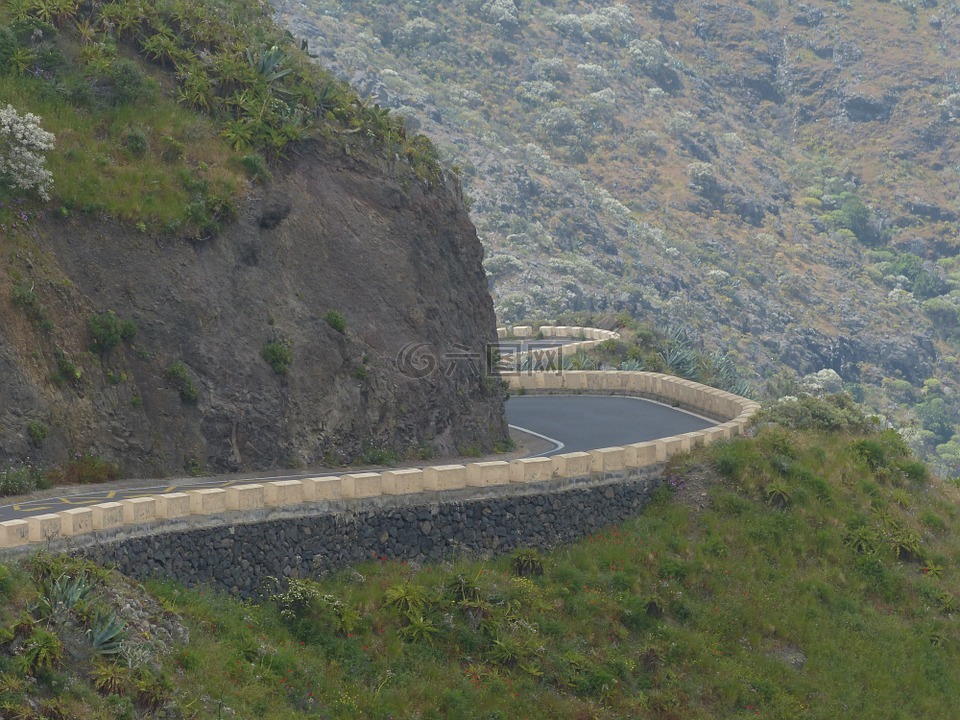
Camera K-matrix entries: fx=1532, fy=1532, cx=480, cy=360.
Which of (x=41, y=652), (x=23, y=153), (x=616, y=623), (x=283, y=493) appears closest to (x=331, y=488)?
(x=283, y=493)

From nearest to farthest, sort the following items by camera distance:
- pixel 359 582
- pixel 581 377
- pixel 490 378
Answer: pixel 359 582
pixel 490 378
pixel 581 377

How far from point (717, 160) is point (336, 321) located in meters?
108

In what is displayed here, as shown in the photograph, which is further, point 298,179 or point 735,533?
point 298,179

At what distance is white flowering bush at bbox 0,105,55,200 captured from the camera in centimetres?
3659

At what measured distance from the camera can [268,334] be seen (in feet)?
130

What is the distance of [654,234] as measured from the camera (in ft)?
426

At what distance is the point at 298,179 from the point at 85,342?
29.5 ft

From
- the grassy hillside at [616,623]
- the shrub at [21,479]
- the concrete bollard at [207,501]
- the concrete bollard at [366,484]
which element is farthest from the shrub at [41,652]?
the concrete bollard at [366,484]

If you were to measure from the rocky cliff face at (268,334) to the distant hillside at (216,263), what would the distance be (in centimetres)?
6

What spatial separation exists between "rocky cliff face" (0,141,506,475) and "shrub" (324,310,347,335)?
0.05m

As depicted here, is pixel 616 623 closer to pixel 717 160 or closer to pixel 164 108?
pixel 164 108

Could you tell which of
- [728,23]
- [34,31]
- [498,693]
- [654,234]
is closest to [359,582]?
[498,693]

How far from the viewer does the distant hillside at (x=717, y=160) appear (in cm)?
12100

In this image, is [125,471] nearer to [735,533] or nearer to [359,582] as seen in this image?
[359,582]
